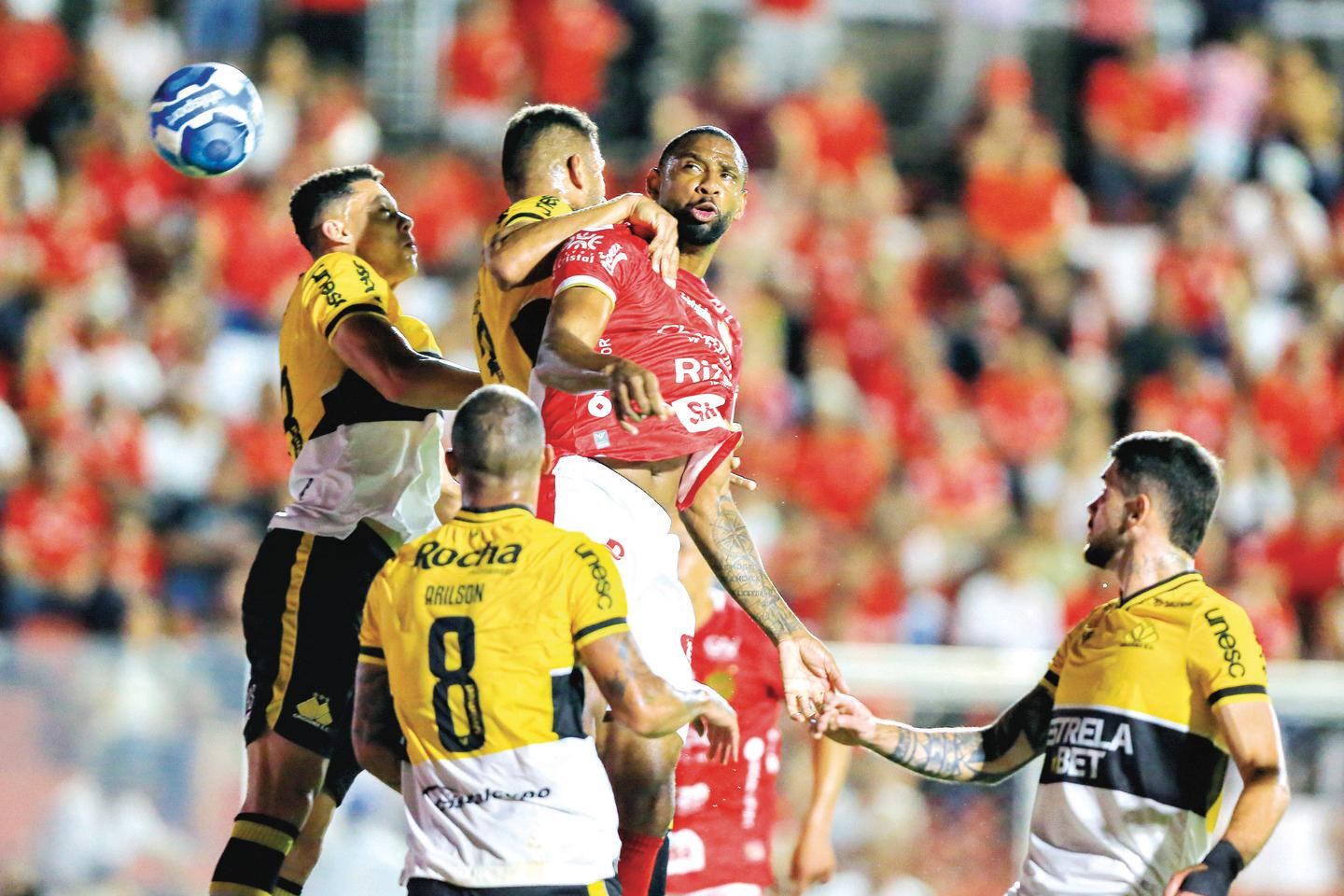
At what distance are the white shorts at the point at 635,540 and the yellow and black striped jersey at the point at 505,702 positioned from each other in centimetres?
62

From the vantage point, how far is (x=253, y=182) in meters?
14.9

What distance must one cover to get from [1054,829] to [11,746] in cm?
683

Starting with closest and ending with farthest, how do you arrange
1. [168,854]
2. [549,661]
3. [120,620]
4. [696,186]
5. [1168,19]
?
[549,661] < [696,186] < [168,854] < [120,620] < [1168,19]

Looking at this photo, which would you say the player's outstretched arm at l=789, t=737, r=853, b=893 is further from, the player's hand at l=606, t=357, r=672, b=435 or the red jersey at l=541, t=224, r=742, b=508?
the player's hand at l=606, t=357, r=672, b=435

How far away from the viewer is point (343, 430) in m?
6.61

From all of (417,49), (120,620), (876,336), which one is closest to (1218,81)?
(876,336)

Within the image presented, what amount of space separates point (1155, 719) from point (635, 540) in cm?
161

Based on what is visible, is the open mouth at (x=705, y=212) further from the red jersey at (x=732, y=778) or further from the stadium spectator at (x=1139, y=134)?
the stadium spectator at (x=1139, y=134)

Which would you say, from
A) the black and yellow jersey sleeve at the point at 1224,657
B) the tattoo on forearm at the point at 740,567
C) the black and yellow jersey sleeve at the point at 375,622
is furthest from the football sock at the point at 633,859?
the black and yellow jersey sleeve at the point at 1224,657

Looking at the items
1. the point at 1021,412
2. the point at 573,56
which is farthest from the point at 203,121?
the point at 573,56

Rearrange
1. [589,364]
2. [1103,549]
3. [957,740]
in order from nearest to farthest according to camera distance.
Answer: [589,364] < [1103,549] < [957,740]

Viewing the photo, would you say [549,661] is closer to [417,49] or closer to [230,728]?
[230,728]

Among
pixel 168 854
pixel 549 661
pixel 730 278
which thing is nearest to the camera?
pixel 549 661

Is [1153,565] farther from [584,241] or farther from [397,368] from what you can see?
[397,368]
